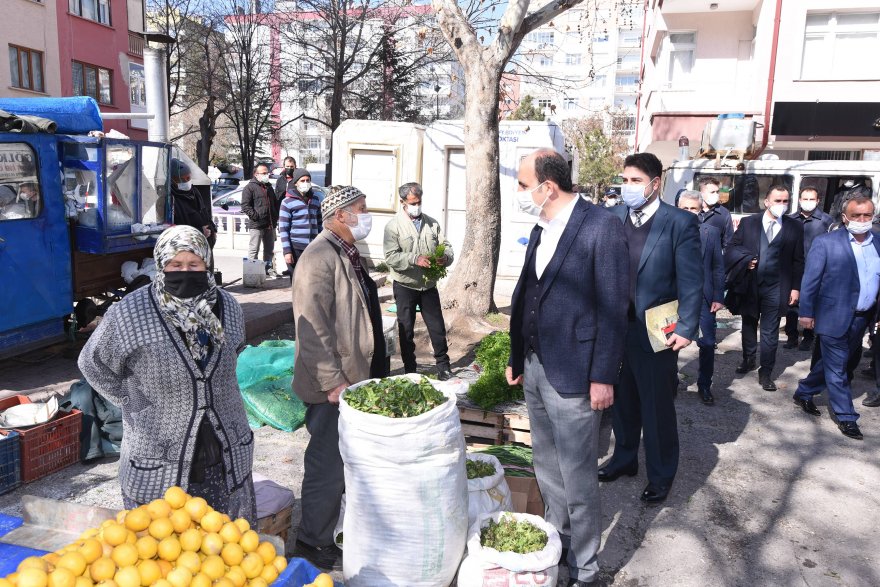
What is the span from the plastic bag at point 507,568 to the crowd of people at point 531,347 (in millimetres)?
331

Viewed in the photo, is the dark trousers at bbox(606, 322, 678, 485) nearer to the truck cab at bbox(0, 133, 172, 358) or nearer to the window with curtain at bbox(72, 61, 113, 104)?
the truck cab at bbox(0, 133, 172, 358)

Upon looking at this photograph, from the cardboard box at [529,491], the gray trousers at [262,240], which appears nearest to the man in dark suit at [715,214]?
the cardboard box at [529,491]

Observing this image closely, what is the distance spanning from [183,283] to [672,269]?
9.71 ft

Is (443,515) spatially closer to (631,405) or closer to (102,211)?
(631,405)

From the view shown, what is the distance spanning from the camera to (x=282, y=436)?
17.9 feet

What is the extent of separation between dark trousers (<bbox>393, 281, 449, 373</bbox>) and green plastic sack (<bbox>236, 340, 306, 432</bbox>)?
109 centimetres

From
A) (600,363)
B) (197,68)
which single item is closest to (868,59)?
(600,363)

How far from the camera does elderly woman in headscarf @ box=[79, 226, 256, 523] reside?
2.70 meters

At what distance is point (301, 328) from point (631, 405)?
8.08ft

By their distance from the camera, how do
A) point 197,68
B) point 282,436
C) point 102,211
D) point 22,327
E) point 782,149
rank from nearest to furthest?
point 282,436
point 22,327
point 102,211
point 782,149
point 197,68

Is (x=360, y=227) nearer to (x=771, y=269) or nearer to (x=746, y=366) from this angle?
(x=771, y=269)

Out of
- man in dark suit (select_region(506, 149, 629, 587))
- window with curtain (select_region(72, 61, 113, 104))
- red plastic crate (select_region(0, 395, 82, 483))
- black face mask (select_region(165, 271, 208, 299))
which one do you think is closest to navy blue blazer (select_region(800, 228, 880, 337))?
man in dark suit (select_region(506, 149, 629, 587))

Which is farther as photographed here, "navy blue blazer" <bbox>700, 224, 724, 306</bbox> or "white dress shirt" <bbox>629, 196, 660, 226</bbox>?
"navy blue blazer" <bbox>700, 224, 724, 306</bbox>

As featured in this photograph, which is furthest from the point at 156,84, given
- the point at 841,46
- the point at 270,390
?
the point at 841,46
